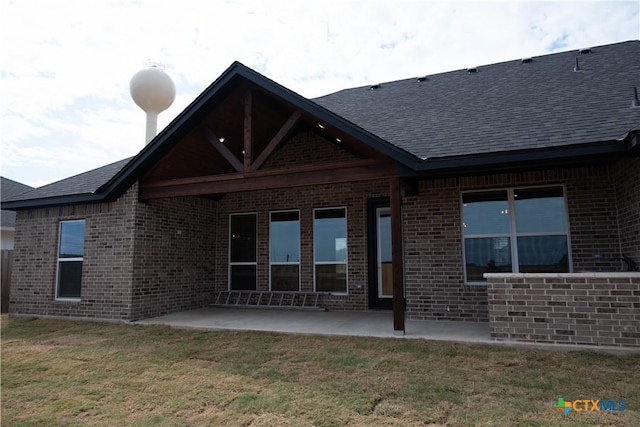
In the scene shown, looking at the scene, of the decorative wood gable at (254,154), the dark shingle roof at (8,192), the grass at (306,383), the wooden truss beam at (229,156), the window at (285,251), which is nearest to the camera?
the grass at (306,383)

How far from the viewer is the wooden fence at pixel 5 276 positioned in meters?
10.5

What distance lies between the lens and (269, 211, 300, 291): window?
32.0ft

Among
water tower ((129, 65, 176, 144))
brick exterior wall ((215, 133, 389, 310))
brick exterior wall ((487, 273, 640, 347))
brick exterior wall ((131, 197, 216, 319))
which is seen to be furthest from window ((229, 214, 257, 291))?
water tower ((129, 65, 176, 144))

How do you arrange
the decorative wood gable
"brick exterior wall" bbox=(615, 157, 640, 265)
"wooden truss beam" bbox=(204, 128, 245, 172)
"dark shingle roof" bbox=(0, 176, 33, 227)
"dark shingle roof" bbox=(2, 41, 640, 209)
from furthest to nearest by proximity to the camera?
"dark shingle roof" bbox=(0, 176, 33, 227) < "wooden truss beam" bbox=(204, 128, 245, 172) < the decorative wood gable < "dark shingle roof" bbox=(2, 41, 640, 209) < "brick exterior wall" bbox=(615, 157, 640, 265)

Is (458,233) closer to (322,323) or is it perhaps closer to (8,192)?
(322,323)

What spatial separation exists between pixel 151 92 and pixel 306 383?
13623 millimetres

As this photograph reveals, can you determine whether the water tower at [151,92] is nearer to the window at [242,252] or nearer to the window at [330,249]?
the window at [242,252]

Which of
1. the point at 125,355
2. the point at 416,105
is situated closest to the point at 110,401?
the point at 125,355

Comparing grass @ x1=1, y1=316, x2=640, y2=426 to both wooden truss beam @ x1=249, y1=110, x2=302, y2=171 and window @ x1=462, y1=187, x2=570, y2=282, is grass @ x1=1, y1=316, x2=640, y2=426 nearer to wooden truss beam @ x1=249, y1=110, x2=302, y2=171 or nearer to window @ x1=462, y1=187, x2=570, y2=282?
window @ x1=462, y1=187, x2=570, y2=282

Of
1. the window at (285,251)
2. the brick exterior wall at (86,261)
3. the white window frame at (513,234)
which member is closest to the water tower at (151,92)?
the brick exterior wall at (86,261)

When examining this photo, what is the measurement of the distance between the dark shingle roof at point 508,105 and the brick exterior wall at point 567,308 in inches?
76.2

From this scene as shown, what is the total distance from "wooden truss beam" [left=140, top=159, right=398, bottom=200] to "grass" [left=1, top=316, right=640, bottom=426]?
8.35 ft

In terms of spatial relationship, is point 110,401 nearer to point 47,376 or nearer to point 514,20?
point 47,376

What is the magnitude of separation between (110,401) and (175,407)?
0.75 meters
